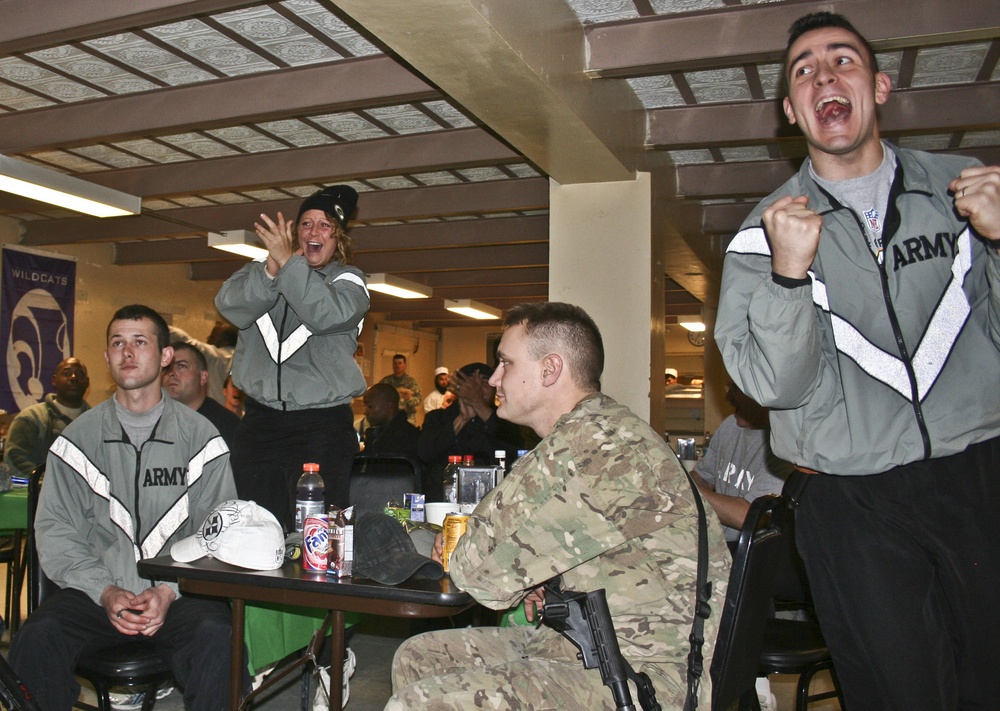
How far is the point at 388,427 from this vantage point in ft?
19.0

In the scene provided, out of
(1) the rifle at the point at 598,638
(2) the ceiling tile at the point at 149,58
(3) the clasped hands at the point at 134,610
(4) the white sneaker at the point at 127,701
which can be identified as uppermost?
(2) the ceiling tile at the point at 149,58

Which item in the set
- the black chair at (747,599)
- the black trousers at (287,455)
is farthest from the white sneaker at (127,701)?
the black chair at (747,599)

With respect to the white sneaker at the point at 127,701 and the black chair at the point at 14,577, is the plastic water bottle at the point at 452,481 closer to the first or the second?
the white sneaker at the point at 127,701

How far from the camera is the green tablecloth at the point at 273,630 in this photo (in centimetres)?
262

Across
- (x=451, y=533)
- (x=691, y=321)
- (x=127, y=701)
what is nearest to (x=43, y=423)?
(x=127, y=701)

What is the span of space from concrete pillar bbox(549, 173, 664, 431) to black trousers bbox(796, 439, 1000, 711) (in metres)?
4.28

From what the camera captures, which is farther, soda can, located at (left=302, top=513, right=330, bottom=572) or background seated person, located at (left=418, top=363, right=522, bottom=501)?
background seated person, located at (left=418, top=363, right=522, bottom=501)

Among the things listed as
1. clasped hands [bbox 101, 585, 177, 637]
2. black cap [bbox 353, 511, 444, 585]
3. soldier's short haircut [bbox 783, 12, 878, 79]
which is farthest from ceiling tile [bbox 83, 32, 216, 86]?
soldier's short haircut [bbox 783, 12, 878, 79]

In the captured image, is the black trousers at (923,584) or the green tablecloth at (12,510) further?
the green tablecloth at (12,510)

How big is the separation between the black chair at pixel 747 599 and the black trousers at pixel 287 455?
1.72m

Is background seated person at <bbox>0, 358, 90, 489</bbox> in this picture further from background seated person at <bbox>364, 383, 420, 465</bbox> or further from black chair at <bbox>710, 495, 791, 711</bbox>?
black chair at <bbox>710, 495, 791, 711</bbox>

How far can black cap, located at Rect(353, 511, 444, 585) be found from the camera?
6.57 feet

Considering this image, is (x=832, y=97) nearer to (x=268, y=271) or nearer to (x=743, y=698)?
(x=743, y=698)

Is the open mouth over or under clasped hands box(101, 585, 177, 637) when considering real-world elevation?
over
